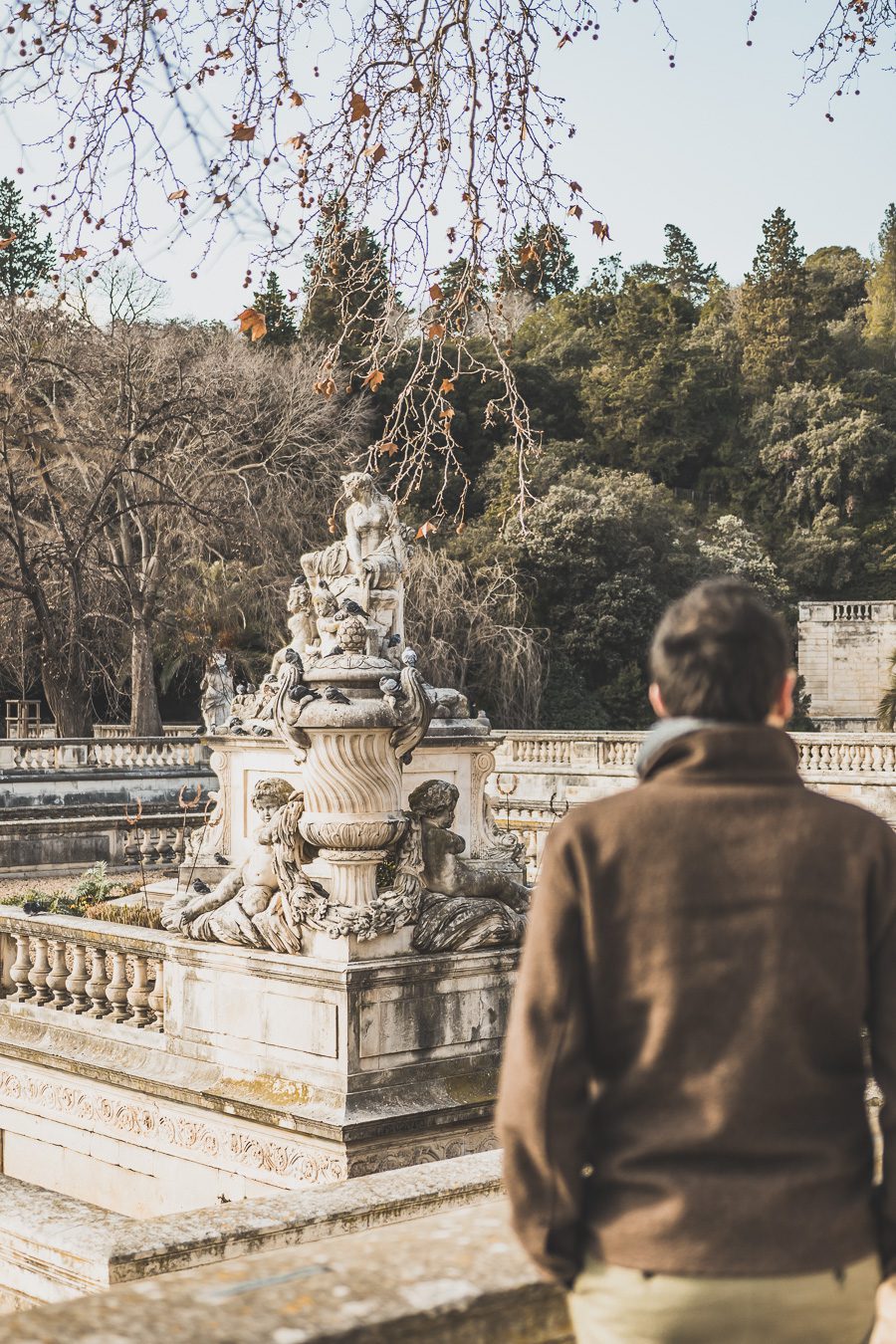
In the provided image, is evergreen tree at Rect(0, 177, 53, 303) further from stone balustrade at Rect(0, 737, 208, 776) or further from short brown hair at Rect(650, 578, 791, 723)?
short brown hair at Rect(650, 578, 791, 723)

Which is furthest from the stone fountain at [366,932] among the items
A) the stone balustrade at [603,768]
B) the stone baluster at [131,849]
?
the stone balustrade at [603,768]

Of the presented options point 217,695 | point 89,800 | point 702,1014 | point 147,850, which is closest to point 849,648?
point 217,695

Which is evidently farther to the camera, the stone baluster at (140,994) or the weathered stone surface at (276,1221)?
the stone baluster at (140,994)

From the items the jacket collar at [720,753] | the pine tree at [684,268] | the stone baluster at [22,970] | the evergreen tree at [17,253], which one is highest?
the pine tree at [684,268]

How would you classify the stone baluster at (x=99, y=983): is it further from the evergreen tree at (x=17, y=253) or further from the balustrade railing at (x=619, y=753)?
the evergreen tree at (x=17, y=253)

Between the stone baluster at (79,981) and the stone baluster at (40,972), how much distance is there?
0.93ft

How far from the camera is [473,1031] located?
7.49m

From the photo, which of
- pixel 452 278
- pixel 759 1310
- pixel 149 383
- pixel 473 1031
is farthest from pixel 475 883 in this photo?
pixel 149 383

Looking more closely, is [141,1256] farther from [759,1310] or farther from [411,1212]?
[759,1310]

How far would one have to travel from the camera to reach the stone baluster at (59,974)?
8594mm

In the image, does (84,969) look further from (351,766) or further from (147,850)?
(147,850)

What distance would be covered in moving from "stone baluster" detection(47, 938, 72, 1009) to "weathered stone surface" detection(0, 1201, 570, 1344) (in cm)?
623

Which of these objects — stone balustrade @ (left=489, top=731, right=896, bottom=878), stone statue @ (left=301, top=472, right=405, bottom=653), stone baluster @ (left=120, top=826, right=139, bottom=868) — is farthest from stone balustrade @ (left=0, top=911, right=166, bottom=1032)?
stone balustrade @ (left=489, top=731, right=896, bottom=878)

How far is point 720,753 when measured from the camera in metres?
2.08
